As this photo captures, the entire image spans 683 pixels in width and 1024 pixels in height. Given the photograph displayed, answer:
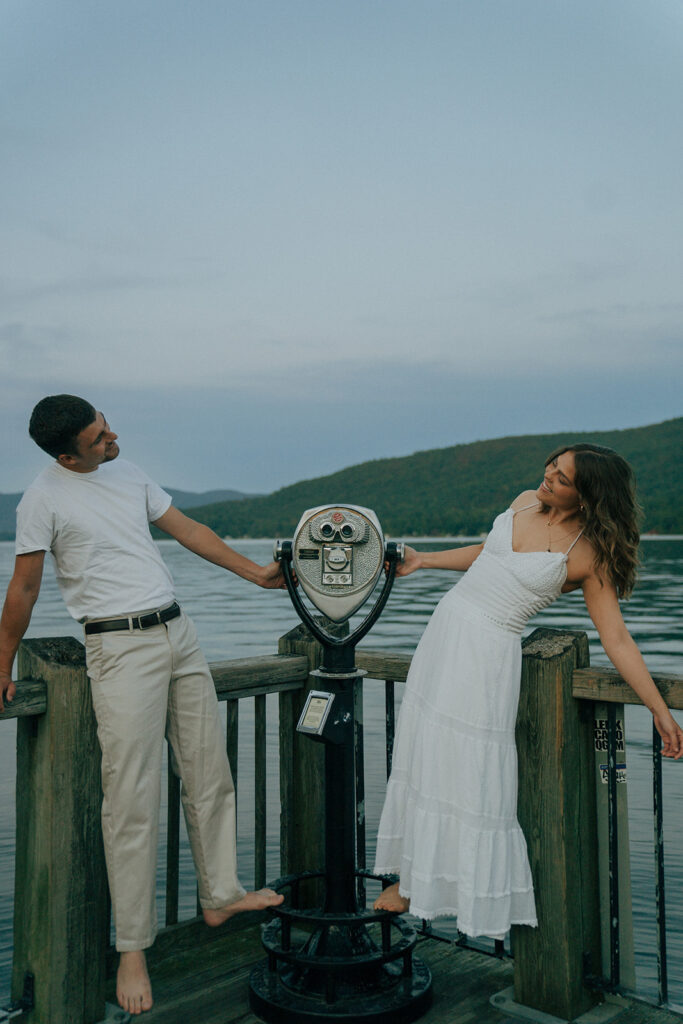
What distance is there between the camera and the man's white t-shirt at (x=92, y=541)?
2166 millimetres

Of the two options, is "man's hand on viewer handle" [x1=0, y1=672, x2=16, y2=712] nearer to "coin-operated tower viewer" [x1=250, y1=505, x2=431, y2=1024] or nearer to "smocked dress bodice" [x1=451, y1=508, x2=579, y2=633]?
"coin-operated tower viewer" [x1=250, y1=505, x2=431, y2=1024]

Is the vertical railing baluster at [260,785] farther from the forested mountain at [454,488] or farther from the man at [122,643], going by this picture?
the forested mountain at [454,488]

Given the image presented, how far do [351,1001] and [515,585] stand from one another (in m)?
1.11

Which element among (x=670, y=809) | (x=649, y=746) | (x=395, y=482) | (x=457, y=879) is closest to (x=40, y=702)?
(x=457, y=879)

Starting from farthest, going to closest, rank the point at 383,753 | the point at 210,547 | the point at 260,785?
the point at 383,753
the point at 260,785
the point at 210,547

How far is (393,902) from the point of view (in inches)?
93.6

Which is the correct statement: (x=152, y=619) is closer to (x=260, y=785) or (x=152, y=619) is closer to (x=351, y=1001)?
(x=260, y=785)

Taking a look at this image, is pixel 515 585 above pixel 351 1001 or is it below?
above

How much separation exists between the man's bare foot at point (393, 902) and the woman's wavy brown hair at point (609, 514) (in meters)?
0.98

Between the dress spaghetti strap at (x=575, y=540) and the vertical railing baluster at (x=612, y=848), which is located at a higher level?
the dress spaghetti strap at (x=575, y=540)

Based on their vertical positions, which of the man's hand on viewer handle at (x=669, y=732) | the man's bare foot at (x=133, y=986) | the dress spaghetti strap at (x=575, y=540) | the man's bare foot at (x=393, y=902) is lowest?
the man's bare foot at (x=133, y=986)

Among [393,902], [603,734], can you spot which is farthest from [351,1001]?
[603,734]

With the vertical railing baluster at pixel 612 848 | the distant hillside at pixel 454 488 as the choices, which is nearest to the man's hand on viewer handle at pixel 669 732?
the vertical railing baluster at pixel 612 848

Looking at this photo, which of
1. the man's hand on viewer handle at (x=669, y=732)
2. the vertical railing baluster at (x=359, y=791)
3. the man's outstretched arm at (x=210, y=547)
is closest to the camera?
the man's hand on viewer handle at (x=669, y=732)
